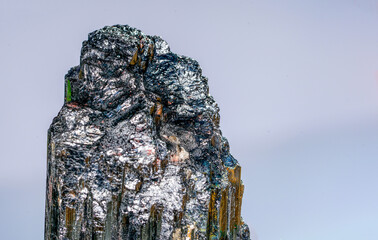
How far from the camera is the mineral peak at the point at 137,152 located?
3434mm

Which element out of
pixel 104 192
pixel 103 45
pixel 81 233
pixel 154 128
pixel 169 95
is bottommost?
pixel 81 233

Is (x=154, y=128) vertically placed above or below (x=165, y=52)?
below

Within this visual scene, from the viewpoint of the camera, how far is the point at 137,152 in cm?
346

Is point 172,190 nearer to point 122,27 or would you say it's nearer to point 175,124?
point 175,124

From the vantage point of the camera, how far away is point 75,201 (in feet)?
11.4

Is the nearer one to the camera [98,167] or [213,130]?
[98,167]

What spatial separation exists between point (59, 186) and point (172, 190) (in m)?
0.71

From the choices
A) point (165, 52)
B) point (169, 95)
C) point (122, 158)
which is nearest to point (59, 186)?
point (122, 158)

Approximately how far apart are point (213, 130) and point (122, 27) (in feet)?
3.05

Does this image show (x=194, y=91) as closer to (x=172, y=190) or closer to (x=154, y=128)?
(x=154, y=128)

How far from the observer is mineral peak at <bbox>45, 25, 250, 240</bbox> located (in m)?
3.43

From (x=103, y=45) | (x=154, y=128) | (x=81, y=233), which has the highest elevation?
(x=103, y=45)

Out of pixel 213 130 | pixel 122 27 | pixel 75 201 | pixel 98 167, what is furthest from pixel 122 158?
pixel 122 27

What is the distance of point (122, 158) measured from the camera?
3.44 meters
